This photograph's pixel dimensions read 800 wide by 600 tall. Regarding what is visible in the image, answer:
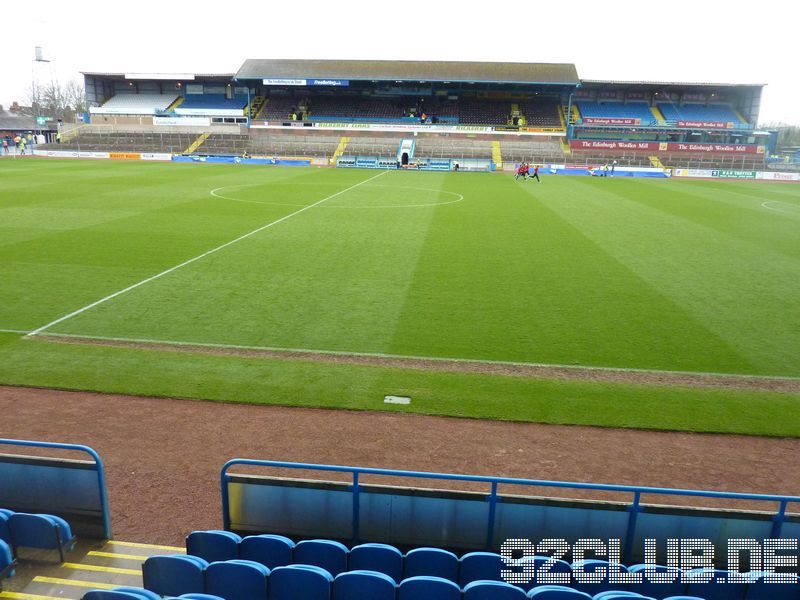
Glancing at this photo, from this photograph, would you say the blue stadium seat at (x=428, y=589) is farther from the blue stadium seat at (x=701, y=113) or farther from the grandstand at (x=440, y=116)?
the blue stadium seat at (x=701, y=113)

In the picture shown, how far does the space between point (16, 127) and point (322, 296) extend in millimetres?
102595

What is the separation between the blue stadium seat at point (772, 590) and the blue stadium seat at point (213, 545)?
470 centimetres

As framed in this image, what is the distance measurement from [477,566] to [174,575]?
266cm

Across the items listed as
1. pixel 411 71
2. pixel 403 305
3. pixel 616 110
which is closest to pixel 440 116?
pixel 411 71

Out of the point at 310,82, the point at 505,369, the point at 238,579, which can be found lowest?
the point at 505,369

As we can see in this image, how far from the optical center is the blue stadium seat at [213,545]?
5.57 metres

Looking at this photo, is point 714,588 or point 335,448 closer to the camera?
point 714,588

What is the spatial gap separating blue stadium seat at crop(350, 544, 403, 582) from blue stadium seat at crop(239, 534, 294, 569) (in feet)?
2.01

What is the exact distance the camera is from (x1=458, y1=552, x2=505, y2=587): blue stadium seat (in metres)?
5.38

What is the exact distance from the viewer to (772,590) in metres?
5.26

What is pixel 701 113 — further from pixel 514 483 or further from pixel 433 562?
pixel 433 562

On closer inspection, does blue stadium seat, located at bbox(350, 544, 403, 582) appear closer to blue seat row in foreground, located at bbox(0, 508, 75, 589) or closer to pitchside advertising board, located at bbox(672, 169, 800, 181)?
blue seat row in foreground, located at bbox(0, 508, 75, 589)

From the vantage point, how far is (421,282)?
673 inches

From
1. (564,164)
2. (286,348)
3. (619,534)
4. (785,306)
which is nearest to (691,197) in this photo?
(564,164)
